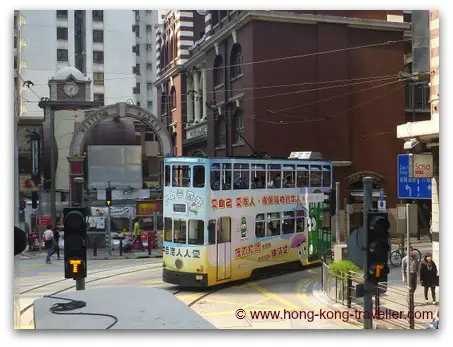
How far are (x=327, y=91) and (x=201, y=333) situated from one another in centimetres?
419

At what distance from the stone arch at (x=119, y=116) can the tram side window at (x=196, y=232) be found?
1.14 m

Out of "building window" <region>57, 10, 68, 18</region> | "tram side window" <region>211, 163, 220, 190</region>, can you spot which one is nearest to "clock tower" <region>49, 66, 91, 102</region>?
"building window" <region>57, 10, 68, 18</region>

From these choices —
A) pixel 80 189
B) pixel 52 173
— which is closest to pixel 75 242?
pixel 80 189

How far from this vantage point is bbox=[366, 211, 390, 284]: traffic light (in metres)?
6.99

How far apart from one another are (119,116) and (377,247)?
4.54 metres

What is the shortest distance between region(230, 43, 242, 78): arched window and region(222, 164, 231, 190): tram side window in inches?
60.6

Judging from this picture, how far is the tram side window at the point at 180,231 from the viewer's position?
30.8 ft

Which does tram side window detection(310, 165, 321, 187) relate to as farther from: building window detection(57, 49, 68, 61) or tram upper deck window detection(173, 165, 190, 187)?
building window detection(57, 49, 68, 61)

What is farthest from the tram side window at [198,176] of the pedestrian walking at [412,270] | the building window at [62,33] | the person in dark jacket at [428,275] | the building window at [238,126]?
the person in dark jacket at [428,275]

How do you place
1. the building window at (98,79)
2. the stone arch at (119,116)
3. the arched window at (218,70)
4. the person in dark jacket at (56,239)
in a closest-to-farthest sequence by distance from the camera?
the person in dark jacket at (56,239)
the stone arch at (119,116)
the building window at (98,79)
the arched window at (218,70)

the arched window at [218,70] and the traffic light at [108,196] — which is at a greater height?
the arched window at [218,70]

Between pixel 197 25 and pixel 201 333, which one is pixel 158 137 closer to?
pixel 197 25

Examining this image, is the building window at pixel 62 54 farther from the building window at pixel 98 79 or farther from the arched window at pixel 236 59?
the arched window at pixel 236 59

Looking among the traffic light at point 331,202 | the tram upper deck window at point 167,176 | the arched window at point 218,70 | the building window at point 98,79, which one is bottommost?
the traffic light at point 331,202
